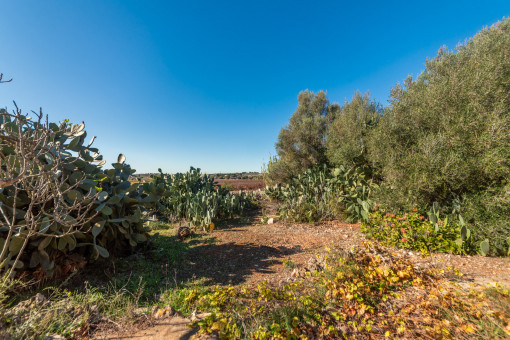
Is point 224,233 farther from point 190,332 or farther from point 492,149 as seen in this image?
point 492,149

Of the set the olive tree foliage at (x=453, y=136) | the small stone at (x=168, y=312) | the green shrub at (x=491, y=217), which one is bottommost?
the small stone at (x=168, y=312)

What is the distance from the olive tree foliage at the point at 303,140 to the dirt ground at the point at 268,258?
14.1 ft

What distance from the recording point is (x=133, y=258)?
414cm

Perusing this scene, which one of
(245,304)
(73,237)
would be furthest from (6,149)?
(245,304)

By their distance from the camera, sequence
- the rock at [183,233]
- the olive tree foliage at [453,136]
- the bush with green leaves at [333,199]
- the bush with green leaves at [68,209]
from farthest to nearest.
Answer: the bush with green leaves at [333,199], the rock at [183,233], the olive tree foliage at [453,136], the bush with green leaves at [68,209]

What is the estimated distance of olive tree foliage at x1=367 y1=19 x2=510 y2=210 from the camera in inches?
177

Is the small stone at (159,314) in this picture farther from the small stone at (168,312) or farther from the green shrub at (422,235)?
the green shrub at (422,235)

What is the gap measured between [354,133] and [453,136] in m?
3.04

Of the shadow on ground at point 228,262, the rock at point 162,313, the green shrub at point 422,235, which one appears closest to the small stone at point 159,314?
the rock at point 162,313

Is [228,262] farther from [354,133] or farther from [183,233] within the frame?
[354,133]

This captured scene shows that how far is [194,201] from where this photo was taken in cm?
711

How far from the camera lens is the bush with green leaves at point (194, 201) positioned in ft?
22.4

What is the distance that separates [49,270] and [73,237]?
0.55m

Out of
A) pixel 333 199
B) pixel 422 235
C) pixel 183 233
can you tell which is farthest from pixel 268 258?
pixel 333 199
